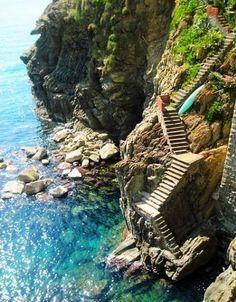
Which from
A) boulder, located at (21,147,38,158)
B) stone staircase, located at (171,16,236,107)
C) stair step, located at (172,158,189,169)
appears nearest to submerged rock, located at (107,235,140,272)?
stair step, located at (172,158,189,169)

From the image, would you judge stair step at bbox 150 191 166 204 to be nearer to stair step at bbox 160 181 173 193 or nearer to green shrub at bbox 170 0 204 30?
stair step at bbox 160 181 173 193

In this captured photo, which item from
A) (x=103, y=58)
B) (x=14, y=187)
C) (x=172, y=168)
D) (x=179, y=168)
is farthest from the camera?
(x=103, y=58)

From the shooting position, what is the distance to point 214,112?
3625cm

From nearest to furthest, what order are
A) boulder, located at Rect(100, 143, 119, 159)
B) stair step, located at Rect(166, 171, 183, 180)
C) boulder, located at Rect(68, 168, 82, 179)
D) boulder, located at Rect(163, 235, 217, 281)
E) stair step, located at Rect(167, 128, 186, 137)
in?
boulder, located at Rect(163, 235, 217, 281)
stair step, located at Rect(166, 171, 183, 180)
stair step, located at Rect(167, 128, 186, 137)
boulder, located at Rect(68, 168, 82, 179)
boulder, located at Rect(100, 143, 119, 159)

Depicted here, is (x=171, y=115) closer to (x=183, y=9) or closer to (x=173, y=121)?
(x=173, y=121)

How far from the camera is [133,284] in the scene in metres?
34.6

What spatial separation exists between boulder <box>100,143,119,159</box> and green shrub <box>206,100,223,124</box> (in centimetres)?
2015

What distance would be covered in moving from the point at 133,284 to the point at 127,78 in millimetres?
28066

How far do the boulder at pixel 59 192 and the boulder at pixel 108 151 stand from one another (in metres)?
7.45

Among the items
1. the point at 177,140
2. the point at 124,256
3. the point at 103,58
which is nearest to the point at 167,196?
the point at 177,140

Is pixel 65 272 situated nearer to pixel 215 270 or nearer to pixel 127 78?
pixel 215 270

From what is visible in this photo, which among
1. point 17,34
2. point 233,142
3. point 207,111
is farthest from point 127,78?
point 17,34

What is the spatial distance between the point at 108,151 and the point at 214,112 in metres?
21.1

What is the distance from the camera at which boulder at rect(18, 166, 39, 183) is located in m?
52.9
